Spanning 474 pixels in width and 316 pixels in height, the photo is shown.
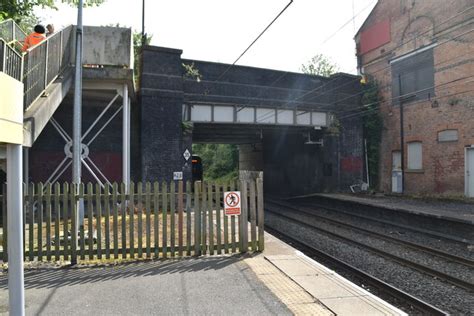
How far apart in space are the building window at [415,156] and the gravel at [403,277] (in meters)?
11.9

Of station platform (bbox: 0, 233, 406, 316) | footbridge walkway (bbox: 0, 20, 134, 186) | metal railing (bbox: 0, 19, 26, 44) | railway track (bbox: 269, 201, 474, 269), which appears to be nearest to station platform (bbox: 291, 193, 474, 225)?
railway track (bbox: 269, 201, 474, 269)

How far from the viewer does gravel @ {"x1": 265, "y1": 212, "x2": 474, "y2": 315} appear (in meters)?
6.49

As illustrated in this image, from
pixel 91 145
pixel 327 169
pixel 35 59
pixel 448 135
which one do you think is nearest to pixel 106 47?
pixel 35 59

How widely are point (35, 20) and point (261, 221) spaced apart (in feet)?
63.0

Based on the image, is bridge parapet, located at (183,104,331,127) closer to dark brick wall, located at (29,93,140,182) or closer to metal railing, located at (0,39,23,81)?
dark brick wall, located at (29,93,140,182)

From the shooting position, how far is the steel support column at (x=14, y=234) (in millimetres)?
3170

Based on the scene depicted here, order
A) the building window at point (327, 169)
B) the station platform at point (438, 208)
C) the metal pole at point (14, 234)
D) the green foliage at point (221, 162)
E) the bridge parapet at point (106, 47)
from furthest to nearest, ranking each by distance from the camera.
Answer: the green foliage at point (221, 162) → the building window at point (327, 169) → the station platform at point (438, 208) → the bridge parapet at point (106, 47) → the metal pole at point (14, 234)

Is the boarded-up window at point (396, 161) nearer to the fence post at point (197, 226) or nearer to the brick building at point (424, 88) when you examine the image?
the brick building at point (424, 88)

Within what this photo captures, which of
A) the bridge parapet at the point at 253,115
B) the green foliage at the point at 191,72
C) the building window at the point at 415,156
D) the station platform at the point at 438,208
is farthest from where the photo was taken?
the building window at the point at 415,156

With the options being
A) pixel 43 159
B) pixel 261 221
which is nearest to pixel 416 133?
pixel 261 221

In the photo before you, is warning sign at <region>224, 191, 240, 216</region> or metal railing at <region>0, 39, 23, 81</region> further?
warning sign at <region>224, 191, 240, 216</region>

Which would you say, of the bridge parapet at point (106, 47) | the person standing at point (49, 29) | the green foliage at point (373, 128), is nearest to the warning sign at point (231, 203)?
the bridge parapet at point (106, 47)

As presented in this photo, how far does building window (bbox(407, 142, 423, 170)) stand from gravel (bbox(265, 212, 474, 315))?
11.9 metres

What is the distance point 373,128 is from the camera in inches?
974
